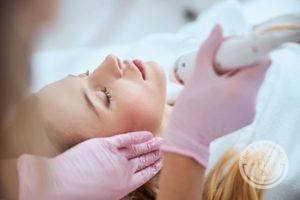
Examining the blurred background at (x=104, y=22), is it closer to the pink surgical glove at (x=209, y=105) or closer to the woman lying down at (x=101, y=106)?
the woman lying down at (x=101, y=106)

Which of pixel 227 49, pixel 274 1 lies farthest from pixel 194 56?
pixel 274 1

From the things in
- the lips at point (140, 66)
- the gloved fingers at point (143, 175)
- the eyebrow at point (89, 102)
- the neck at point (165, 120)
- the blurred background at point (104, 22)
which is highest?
the blurred background at point (104, 22)

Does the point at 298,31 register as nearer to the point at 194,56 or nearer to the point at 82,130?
the point at 194,56

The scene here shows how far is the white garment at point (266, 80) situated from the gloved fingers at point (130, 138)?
0.36 ft

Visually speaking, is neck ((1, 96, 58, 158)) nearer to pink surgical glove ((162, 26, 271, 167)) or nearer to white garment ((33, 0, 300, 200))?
white garment ((33, 0, 300, 200))

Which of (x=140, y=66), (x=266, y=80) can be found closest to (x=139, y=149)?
(x=140, y=66)

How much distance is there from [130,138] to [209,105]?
0.16m

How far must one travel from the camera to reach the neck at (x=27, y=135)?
69 centimetres

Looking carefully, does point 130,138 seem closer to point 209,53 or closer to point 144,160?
point 144,160

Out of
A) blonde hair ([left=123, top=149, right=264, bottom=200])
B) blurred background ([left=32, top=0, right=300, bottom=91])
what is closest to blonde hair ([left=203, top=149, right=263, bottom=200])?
blonde hair ([left=123, top=149, right=264, bottom=200])

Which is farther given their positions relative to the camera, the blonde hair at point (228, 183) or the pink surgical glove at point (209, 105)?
the blonde hair at point (228, 183)

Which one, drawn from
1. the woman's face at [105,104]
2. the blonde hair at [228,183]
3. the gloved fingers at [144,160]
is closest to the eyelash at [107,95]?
the woman's face at [105,104]

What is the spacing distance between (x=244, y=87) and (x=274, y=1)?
61 centimetres

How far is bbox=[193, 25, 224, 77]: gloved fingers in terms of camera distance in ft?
2.06
